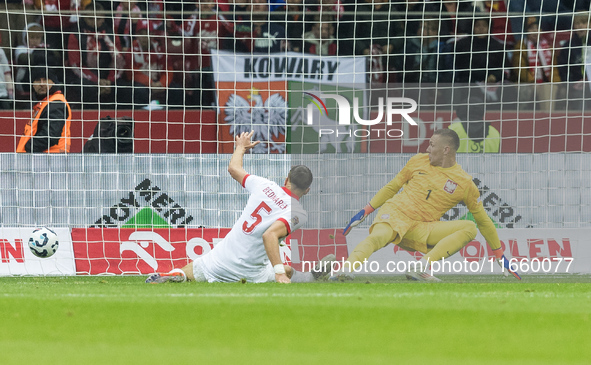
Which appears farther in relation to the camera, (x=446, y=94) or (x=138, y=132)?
(x=138, y=132)

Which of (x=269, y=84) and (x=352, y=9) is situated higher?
(x=352, y=9)

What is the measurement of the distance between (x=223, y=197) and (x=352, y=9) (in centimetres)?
325

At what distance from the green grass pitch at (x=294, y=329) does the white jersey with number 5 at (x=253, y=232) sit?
2424 millimetres

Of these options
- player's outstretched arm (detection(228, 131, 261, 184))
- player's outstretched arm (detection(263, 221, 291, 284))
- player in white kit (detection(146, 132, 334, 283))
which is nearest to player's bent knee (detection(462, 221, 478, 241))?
player in white kit (detection(146, 132, 334, 283))

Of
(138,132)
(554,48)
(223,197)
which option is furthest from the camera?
(138,132)

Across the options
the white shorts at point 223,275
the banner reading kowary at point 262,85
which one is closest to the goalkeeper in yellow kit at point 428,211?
the white shorts at point 223,275

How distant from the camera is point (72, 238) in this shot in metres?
9.62

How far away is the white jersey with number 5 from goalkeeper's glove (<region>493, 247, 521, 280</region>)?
1967 mm

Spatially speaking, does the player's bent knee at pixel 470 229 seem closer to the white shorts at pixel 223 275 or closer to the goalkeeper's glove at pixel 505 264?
the goalkeeper's glove at pixel 505 264

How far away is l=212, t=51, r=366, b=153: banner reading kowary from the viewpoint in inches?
388

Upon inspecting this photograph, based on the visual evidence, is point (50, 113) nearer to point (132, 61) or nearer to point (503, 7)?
point (132, 61)

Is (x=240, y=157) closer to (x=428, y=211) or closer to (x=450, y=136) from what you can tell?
(x=428, y=211)

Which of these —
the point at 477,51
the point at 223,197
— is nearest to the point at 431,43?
the point at 477,51

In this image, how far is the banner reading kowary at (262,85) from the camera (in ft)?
32.4
